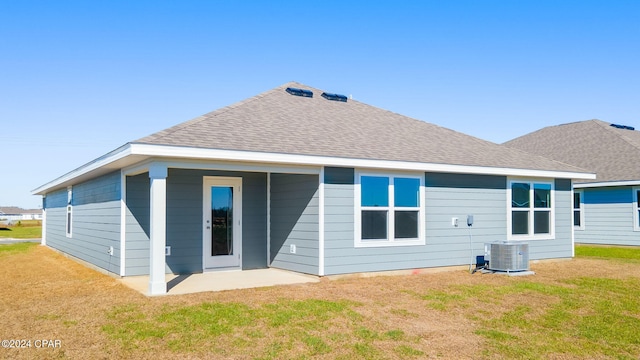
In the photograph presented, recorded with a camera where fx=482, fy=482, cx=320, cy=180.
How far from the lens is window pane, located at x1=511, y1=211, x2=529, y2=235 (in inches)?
504

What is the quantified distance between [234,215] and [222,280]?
78.1 inches

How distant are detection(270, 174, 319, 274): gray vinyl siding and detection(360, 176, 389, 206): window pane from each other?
113 centimetres

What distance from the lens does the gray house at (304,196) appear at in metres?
9.38

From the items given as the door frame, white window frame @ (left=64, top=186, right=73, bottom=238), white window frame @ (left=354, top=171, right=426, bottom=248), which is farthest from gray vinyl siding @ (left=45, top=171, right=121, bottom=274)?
white window frame @ (left=354, top=171, right=426, bottom=248)

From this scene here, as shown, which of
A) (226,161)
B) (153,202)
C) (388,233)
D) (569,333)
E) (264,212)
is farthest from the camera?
(264,212)

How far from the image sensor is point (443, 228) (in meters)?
11.6

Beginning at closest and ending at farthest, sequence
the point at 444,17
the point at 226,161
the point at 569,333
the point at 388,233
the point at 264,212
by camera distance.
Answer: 1. the point at 569,333
2. the point at 226,161
3. the point at 388,233
4. the point at 264,212
5. the point at 444,17

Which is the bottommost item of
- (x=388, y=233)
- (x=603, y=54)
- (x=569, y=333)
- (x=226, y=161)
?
(x=569, y=333)

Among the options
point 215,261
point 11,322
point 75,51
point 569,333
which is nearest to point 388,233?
point 215,261

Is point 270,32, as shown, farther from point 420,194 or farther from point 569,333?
point 569,333

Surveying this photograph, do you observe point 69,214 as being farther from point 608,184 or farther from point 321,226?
point 608,184

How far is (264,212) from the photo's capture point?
11734mm

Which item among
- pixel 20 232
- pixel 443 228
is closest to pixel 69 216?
pixel 443 228

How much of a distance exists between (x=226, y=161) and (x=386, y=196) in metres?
3.76
